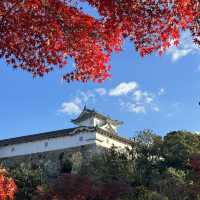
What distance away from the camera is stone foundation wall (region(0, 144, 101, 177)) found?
172 feet

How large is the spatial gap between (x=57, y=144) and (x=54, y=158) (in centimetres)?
173

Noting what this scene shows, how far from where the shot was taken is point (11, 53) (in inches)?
376

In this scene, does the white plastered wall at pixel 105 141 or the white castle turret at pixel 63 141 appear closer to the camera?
the white castle turret at pixel 63 141

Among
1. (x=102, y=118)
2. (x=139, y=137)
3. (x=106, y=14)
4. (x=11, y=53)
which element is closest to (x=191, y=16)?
(x=106, y=14)

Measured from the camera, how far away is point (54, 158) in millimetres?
57719

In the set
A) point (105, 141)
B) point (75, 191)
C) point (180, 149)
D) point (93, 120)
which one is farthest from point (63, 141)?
point (75, 191)

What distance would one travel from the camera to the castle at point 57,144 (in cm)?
5728

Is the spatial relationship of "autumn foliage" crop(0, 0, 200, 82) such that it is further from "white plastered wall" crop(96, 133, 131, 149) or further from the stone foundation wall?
"white plastered wall" crop(96, 133, 131, 149)

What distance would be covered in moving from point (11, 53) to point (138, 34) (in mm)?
2521

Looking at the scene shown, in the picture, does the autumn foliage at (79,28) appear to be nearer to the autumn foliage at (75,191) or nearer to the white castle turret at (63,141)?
the autumn foliage at (75,191)

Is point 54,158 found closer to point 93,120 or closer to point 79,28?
point 93,120

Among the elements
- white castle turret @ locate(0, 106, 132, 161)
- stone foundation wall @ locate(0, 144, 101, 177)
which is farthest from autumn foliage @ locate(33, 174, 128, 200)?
white castle turret @ locate(0, 106, 132, 161)

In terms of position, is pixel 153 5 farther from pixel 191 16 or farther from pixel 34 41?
pixel 34 41

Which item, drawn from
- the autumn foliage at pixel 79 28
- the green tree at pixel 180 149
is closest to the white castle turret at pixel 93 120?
the green tree at pixel 180 149
